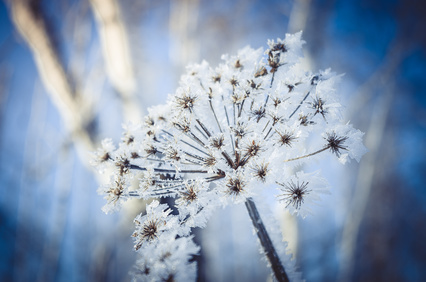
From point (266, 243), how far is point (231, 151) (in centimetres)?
45

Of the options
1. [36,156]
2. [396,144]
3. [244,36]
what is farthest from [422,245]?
[36,156]

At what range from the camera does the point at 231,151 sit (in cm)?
98

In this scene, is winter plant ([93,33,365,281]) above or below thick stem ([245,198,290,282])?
above

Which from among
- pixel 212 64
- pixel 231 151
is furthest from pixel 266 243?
pixel 212 64

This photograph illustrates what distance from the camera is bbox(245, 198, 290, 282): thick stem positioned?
78 cm

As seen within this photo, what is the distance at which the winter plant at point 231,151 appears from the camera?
823mm

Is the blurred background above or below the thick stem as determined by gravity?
above

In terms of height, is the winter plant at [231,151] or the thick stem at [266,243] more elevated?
the winter plant at [231,151]

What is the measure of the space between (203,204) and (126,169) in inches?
19.6

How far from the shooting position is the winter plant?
32.4 inches

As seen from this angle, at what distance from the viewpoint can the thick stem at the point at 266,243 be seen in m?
0.78

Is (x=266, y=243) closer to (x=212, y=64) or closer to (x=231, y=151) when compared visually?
(x=231, y=151)

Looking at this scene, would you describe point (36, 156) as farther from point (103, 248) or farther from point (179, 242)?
point (179, 242)

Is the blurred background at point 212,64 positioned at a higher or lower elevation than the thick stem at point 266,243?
higher
